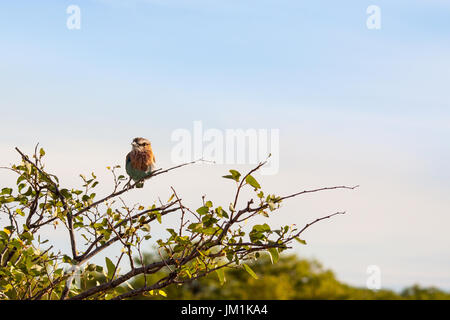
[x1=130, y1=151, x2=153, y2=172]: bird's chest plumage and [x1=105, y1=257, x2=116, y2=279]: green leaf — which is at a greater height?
[x1=130, y1=151, x2=153, y2=172]: bird's chest plumage

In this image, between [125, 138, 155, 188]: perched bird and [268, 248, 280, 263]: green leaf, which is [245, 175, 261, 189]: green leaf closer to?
[268, 248, 280, 263]: green leaf

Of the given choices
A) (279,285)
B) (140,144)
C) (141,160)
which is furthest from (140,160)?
(279,285)

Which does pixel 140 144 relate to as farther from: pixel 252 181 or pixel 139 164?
pixel 252 181

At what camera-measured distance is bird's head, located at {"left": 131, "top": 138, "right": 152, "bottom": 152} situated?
11.0 metres

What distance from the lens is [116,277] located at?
7262mm

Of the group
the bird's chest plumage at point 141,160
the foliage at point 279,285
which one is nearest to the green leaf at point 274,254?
the bird's chest plumage at point 141,160

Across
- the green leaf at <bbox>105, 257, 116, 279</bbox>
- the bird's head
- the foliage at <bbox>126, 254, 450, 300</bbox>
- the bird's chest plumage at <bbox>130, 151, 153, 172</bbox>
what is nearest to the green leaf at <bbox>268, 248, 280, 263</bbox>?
the green leaf at <bbox>105, 257, 116, 279</bbox>

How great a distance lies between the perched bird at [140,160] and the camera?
10.6 metres

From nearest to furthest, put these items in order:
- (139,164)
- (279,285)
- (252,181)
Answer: (252,181) < (139,164) < (279,285)

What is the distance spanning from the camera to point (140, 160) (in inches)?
423

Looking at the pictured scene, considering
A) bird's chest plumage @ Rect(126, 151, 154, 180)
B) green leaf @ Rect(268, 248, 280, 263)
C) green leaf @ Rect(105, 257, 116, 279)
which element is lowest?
green leaf @ Rect(105, 257, 116, 279)

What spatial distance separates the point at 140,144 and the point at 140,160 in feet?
1.47
